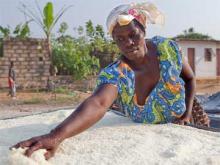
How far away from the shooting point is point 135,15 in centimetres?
197

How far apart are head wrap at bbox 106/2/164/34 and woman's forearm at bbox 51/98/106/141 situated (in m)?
0.39

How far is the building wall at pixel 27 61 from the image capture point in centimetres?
1415

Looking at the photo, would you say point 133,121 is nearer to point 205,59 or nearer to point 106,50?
point 106,50

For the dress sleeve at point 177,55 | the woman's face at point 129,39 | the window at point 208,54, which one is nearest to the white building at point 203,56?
the window at point 208,54

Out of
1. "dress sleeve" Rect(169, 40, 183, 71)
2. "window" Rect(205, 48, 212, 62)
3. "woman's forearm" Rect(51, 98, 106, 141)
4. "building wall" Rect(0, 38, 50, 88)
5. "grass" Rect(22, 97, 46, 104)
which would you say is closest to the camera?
"woman's forearm" Rect(51, 98, 106, 141)

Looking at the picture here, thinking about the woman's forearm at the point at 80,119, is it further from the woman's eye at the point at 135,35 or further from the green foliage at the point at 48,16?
the green foliage at the point at 48,16

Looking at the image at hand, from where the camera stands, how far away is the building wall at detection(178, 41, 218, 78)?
75.3ft

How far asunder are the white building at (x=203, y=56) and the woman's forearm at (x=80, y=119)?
21.1 m

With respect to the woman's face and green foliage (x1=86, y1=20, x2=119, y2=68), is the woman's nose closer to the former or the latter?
the woman's face

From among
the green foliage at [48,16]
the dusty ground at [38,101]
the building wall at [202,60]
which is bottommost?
the dusty ground at [38,101]

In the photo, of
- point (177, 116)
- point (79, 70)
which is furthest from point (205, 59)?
point (177, 116)

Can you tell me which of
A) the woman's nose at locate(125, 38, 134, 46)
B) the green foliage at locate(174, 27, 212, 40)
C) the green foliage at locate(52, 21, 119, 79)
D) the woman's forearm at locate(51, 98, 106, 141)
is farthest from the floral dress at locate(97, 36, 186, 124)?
the green foliage at locate(174, 27, 212, 40)

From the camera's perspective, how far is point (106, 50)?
15586mm

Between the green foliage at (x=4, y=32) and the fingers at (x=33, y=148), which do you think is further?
the green foliage at (x=4, y=32)
